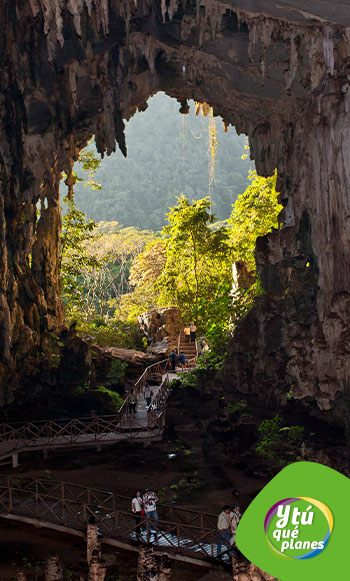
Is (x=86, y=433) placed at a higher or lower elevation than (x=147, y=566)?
higher

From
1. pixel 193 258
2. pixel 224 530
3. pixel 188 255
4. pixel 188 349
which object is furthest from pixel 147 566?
pixel 188 255

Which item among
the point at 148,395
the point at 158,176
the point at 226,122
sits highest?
the point at 158,176

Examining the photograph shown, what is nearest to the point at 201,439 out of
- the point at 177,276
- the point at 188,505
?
the point at 188,505

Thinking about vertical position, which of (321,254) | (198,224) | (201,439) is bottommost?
(201,439)

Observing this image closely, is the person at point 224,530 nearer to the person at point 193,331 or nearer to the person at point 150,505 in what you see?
the person at point 150,505

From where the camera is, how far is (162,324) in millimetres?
38219

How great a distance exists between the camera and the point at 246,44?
67.1 feet

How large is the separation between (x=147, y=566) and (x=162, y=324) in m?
26.7

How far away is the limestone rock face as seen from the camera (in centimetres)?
3775

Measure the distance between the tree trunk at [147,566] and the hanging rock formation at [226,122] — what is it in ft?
25.9

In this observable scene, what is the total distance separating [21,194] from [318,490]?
19303mm

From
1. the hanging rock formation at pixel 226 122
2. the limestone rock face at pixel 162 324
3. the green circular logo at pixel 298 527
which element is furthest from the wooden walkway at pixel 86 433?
the green circular logo at pixel 298 527

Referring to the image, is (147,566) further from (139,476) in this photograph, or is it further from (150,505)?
(139,476)

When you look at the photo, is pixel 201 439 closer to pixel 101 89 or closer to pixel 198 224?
pixel 101 89
